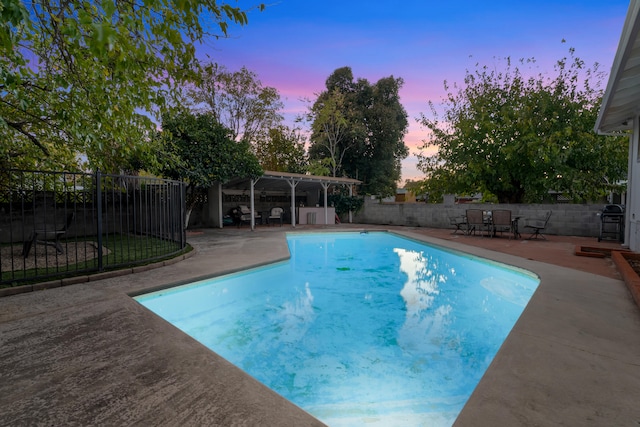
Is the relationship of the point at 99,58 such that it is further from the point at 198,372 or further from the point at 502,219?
the point at 502,219

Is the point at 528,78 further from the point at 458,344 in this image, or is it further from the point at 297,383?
the point at 297,383

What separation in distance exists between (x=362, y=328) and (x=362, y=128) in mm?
20071

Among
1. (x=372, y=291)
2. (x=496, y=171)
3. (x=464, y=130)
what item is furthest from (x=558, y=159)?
(x=372, y=291)

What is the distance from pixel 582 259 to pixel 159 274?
8.13 m

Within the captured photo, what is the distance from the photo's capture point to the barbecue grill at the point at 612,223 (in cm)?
834

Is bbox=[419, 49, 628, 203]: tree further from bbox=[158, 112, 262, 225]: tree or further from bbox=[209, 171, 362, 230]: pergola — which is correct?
bbox=[158, 112, 262, 225]: tree

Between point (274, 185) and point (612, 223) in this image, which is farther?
point (274, 185)

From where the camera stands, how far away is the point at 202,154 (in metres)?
Answer: 11.2

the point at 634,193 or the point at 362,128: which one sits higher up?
the point at 362,128

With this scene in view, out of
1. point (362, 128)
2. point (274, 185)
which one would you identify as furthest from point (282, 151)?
point (274, 185)

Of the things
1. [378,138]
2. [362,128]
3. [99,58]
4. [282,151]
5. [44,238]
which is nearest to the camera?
[99,58]

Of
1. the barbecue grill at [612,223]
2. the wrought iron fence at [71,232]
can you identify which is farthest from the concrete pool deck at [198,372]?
the barbecue grill at [612,223]

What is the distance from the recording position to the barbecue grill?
834cm

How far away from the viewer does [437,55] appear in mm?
10742
